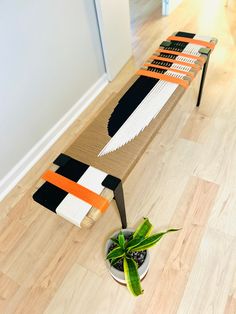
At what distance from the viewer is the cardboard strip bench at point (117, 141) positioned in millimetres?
978

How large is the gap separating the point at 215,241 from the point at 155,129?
622mm

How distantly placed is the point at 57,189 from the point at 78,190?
0.09m

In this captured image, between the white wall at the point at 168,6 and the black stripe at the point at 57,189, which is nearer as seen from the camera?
the black stripe at the point at 57,189

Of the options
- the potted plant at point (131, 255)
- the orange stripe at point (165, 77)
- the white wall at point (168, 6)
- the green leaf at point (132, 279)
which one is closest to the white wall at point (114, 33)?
the orange stripe at point (165, 77)

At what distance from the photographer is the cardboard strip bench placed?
978 millimetres

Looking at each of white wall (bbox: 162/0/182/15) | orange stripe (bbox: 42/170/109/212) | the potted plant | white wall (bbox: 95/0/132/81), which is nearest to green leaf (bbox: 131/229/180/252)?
the potted plant

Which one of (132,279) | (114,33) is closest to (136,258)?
(132,279)

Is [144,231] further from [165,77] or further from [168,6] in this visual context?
[168,6]

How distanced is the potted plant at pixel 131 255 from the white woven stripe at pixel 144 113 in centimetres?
36

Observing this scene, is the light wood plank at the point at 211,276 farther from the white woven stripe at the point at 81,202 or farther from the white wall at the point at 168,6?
the white wall at the point at 168,6

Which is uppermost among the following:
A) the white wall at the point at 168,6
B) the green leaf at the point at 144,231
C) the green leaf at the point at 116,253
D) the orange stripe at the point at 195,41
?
the orange stripe at the point at 195,41

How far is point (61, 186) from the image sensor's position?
102cm

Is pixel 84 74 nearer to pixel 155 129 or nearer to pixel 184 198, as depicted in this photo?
pixel 155 129

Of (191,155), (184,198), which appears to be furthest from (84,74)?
(184,198)
